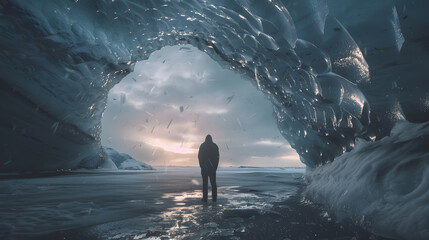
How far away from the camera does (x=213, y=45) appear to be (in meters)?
7.57

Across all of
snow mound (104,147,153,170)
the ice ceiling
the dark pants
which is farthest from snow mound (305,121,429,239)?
snow mound (104,147,153,170)

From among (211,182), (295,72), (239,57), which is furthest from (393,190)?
(239,57)

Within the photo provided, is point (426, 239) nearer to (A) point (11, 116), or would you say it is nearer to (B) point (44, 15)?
(B) point (44, 15)

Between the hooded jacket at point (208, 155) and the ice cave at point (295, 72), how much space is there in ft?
6.73

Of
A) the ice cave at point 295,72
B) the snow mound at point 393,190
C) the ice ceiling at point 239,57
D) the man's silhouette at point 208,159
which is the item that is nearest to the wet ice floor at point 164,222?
the snow mound at point 393,190

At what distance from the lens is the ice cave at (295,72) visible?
276cm

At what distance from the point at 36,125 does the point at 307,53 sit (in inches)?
377

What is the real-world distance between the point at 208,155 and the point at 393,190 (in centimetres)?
296

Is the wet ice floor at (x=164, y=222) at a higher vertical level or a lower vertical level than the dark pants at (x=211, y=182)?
lower

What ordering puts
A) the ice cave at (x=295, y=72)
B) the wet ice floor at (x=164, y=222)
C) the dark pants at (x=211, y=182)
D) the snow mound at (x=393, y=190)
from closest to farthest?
the snow mound at (x=393, y=190) < the wet ice floor at (x=164, y=222) < the ice cave at (x=295, y=72) < the dark pants at (x=211, y=182)

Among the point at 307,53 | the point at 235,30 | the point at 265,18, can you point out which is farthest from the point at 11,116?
the point at 307,53

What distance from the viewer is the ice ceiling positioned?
330 cm

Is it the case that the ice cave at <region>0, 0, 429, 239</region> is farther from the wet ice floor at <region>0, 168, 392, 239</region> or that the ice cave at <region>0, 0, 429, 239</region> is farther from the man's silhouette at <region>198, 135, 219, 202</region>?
the man's silhouette at <region>198, 135, 219, 202</region>

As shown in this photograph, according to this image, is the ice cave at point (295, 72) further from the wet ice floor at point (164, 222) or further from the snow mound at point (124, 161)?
the snow mound at point (124, 161)
